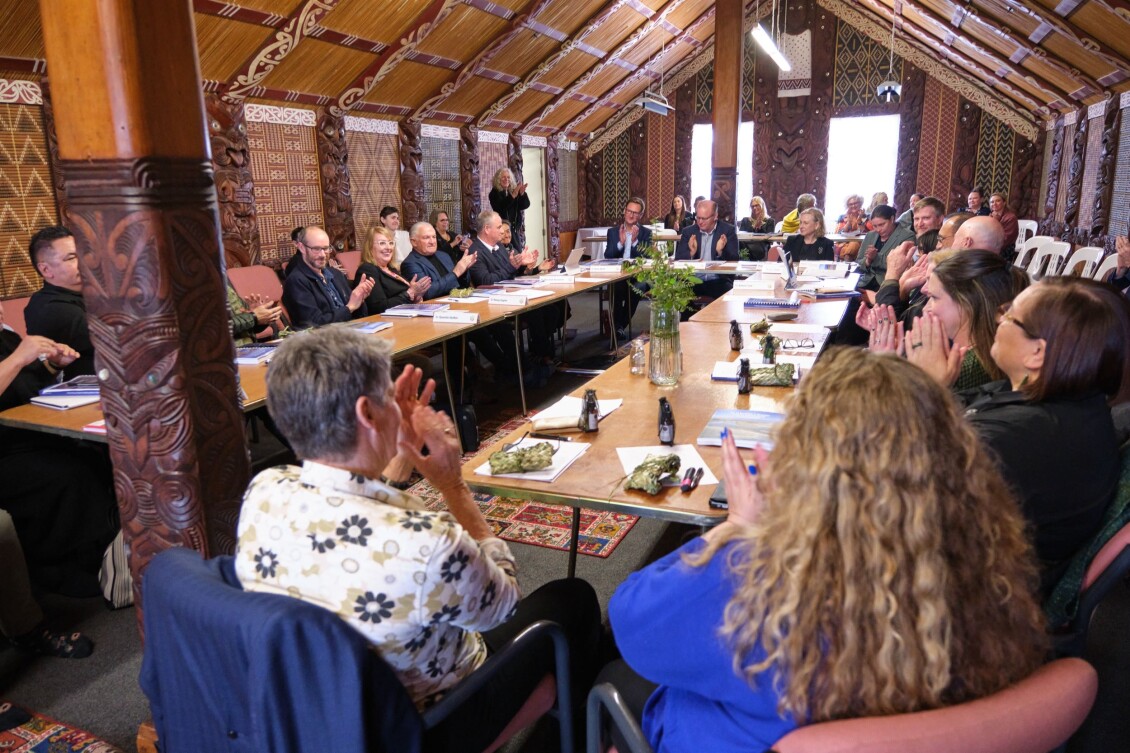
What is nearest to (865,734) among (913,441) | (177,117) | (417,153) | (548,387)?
(913,441)

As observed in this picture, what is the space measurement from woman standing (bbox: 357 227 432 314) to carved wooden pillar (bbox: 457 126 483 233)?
4607 mm

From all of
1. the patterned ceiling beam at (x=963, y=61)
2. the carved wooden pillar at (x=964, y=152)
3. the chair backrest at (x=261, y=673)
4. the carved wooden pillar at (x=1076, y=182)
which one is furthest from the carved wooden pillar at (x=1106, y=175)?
→ the chair backrest at (x=261, y=673)

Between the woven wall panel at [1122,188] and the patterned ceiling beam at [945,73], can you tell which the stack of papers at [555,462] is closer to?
the woven wall panel at [1122,188]

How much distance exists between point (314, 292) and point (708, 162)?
399 inches

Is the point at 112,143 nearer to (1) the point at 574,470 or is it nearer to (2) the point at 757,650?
(1) the point at 574,470

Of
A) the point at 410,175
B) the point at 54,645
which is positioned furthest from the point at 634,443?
the point at 410,175

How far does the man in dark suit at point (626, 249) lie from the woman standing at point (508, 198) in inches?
43.0

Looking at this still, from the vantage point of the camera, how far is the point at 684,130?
13562 mm

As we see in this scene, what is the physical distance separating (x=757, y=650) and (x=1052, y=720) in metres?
0.36

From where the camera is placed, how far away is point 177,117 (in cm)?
175

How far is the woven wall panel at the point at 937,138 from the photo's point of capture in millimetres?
11984

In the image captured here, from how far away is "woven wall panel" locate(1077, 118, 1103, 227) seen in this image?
8.93m

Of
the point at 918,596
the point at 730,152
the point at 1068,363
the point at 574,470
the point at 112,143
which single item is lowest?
the point at 574,470

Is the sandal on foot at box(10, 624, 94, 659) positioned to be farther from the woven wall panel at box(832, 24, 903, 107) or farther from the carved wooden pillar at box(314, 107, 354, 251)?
the woven wall panel at box(832, 24, 903, 107)
